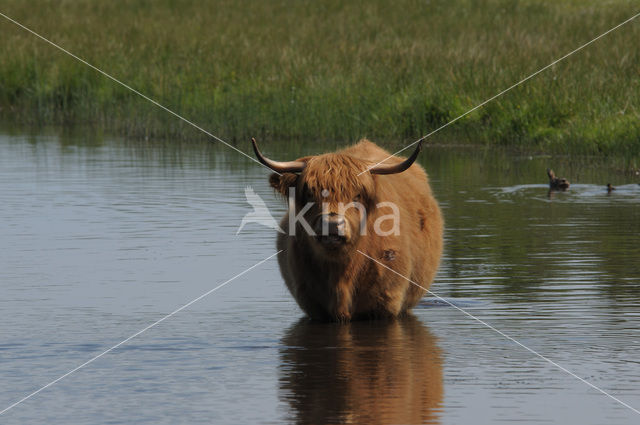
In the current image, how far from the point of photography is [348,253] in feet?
28.4

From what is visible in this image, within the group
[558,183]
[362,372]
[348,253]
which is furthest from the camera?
[558,183]

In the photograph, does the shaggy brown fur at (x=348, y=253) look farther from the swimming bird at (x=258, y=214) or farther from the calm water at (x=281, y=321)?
the swimming bird at (x=258, y=214)

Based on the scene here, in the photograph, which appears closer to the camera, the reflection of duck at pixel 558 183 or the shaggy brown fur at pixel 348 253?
the shaggy brown fur at pixel 348 253

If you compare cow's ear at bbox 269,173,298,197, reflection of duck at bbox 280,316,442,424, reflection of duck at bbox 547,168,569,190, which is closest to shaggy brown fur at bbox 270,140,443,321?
cow's ear at bbox 269,173,298,197

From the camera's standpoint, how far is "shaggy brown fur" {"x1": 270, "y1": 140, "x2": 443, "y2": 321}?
28.0ft

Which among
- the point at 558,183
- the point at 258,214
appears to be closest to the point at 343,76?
the point at 558,183

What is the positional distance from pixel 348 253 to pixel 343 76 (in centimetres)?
1531

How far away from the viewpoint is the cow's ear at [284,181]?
349 inches

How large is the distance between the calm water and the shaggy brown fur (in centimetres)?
16

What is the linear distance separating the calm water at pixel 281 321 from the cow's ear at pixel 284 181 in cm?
81

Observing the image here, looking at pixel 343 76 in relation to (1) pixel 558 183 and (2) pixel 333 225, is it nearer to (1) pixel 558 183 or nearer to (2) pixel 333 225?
(1) pixel 558 183

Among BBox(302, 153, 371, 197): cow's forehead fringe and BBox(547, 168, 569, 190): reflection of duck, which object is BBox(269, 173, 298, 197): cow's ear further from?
BBox(547, 168, 569, 190): reflection of duck

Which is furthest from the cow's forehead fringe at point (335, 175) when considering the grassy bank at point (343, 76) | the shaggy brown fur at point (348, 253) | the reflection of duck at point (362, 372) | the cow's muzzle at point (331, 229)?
the grassy bank at point (343, 76)

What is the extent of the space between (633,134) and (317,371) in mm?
11920
